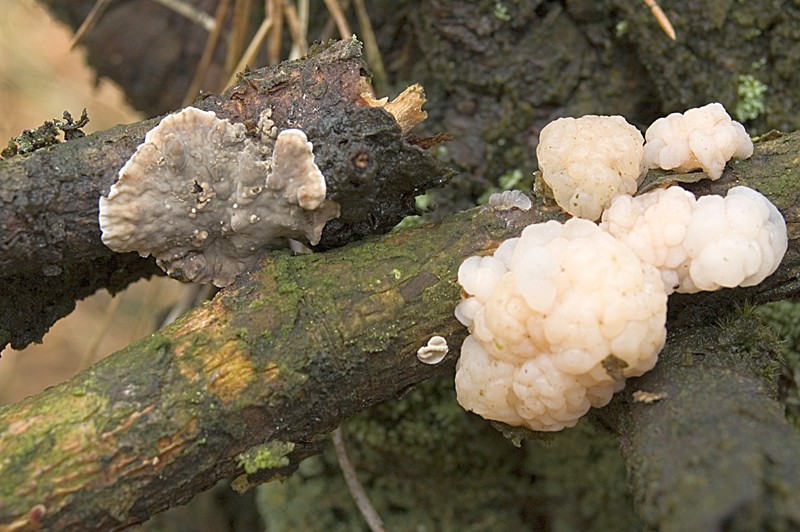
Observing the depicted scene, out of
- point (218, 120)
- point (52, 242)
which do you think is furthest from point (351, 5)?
point (52, 242)

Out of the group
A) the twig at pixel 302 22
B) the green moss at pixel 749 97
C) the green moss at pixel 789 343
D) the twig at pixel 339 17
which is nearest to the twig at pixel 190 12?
the twig at pixel 302 22

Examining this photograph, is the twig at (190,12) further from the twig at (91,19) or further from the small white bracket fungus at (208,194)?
the small white bracket fungus at (208,194)

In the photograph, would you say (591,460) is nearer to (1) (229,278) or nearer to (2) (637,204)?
(2) (637,204)

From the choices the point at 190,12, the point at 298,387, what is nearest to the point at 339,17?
the point at 190,12

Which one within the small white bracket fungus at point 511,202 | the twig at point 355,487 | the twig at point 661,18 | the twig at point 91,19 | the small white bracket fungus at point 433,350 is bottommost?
the twig at point 355,487

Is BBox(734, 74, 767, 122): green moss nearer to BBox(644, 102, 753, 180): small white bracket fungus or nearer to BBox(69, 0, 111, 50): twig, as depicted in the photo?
BBox(644, 102, 753, 180): small white bracket fungus

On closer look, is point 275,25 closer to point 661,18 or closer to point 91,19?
point 91,19
